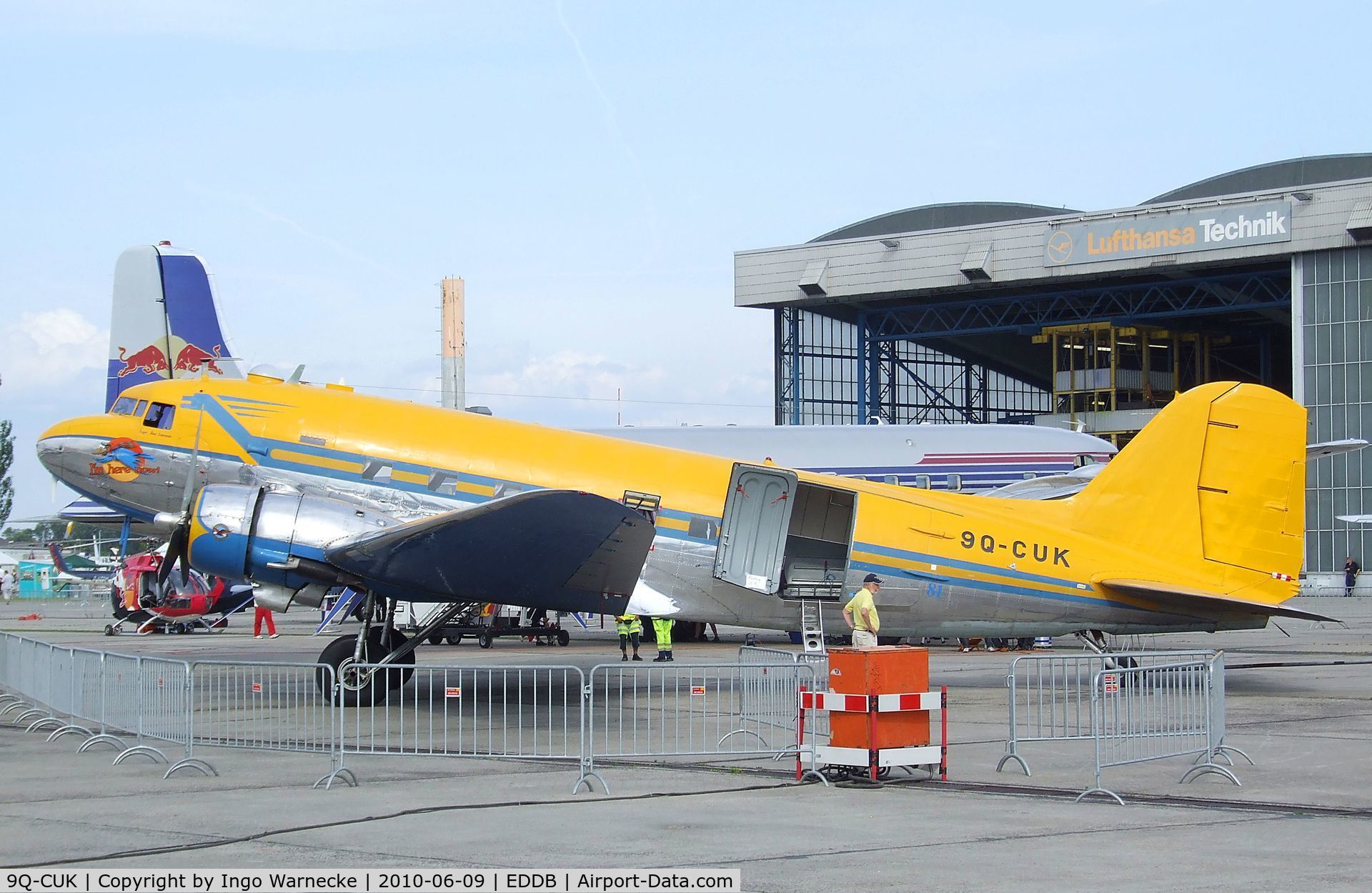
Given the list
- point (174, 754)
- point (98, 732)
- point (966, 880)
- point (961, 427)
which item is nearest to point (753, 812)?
point (966, 880)

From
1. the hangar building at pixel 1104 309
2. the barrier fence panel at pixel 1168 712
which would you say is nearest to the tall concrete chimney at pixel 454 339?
the hangar building at pixel 1104 309

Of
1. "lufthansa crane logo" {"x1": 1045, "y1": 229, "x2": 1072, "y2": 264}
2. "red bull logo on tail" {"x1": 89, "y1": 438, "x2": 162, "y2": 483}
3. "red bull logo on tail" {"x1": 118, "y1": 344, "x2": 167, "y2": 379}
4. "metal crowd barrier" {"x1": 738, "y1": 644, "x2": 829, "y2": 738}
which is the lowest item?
"metal crowd barrier" {"x1": 738, "y1": 644, "x2": 829, "y2": 738}

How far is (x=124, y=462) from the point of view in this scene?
51.1ft

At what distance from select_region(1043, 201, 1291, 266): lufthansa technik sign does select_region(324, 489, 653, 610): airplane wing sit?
135 ft

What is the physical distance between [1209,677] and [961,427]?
72.9 ft

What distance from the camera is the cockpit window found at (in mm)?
15648

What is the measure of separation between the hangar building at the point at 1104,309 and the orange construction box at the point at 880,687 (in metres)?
38.8

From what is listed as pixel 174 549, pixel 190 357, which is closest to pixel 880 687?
pixel 174 549

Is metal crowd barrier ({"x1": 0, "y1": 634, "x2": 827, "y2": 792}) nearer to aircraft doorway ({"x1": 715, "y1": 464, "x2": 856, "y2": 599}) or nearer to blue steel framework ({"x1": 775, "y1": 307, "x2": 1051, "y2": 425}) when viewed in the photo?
aircraft doorway ({"x1": 715, "y1": 464, "x2": 856, "y2": 599})

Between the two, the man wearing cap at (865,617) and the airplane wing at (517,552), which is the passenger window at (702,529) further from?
the man wearing cap at (865,617)

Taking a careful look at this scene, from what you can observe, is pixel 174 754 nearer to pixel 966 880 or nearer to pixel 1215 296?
pixel 966 880

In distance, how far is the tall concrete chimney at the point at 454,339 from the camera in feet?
165

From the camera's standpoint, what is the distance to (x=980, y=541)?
15.9 m

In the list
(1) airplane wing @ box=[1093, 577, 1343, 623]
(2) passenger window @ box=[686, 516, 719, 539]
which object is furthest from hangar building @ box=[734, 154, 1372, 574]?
(2) passenger window @ box=[686, 516, 719, 539]
